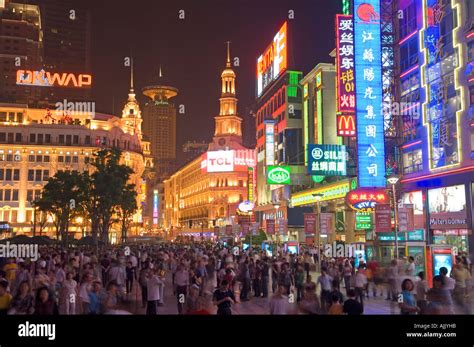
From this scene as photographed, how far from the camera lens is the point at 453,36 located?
110ft

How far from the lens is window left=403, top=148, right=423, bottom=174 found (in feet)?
125

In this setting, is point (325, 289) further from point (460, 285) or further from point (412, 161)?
point (412, 161)

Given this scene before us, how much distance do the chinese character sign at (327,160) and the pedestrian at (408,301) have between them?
3320 centimetres

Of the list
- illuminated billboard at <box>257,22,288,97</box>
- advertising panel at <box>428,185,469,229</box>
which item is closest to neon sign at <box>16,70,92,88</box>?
illuminated billboard at <box>257,22,288,97</box>

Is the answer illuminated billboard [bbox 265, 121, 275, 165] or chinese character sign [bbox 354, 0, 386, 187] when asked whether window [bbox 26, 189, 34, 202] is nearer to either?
illuminated billboard [bbox 265, 121, 275, 165]

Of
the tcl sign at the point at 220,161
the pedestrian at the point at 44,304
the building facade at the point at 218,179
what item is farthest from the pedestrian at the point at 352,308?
the tcl sign at the point at 220,161

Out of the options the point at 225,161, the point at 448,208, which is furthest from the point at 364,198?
the point at 225,161

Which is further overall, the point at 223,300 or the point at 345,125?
the point at 345,125

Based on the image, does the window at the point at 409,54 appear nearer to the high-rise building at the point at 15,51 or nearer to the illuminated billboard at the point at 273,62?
the illuminated billboard at the point at 273,62

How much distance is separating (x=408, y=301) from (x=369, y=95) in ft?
101

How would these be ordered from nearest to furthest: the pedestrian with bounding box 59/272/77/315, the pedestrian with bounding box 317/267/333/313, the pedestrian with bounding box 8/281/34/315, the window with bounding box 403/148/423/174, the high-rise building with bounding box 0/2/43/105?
1. the pedestrian with bounding box 8/281/34/315
2. the pedestrian with bounding box 59/272/77/315
3. the pedestrian with bounding box 317/267/333/313
4. the window with bounding box 403/148/423/174
5. the high-rise building with bounding box 0/2/43/105

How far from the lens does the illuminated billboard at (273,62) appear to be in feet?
242

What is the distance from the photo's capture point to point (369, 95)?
131 ft

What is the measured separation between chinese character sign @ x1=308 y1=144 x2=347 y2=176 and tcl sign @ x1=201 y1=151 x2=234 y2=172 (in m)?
71.2
